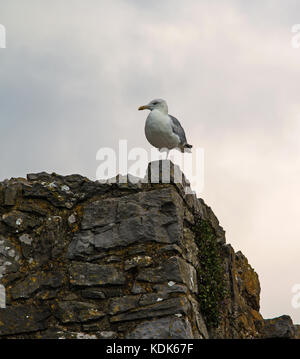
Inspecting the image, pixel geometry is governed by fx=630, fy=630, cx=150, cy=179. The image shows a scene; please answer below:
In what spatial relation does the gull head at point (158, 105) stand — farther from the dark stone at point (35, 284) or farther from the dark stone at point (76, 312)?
the dark stone at point (76, 312)

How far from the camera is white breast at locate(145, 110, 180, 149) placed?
10.2 metres

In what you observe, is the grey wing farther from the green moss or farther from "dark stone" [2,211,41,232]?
"dark stone" [2,211,41,232]

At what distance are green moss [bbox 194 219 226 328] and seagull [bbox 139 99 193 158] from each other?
151cm

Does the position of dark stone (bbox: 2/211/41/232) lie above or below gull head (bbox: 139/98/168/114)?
below

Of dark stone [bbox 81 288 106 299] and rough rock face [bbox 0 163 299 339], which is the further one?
dark stone [bbox 81 288 106 299]

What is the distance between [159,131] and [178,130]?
0.50m

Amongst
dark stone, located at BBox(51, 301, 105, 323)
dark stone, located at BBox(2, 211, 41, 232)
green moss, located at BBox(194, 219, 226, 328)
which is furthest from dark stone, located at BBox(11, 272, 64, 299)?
green moss, located at BBox(194, 219, 226, 328)

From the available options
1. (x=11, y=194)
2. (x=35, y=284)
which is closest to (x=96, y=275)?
(x=35, y=284)

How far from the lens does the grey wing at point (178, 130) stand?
10508 mm

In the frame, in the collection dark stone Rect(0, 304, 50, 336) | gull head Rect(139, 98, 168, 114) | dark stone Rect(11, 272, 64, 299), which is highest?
gull head Rect(139, 98, 168, 114)

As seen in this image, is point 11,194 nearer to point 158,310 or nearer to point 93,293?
point 93,293

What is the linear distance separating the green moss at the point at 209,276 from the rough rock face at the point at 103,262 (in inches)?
0.6

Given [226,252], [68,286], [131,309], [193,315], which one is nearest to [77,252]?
[68,286]
